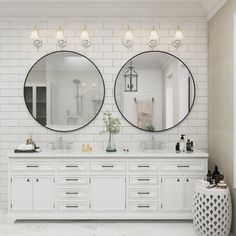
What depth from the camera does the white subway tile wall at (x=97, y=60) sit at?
5.05 m

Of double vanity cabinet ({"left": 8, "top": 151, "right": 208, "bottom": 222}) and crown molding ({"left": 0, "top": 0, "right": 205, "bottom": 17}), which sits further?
crown molding ({"left": 0, "top": 0, "right": 205, "bottom": 17})

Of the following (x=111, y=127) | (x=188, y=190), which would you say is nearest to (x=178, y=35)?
(x=111, y=127)

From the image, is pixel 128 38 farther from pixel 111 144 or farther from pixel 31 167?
pixel 31 167

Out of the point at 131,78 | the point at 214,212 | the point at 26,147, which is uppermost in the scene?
the point at 131,78

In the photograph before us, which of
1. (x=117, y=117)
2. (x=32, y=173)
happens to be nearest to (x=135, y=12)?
(x=117, y=117)

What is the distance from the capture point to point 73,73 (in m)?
5.07

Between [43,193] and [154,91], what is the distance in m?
2.17

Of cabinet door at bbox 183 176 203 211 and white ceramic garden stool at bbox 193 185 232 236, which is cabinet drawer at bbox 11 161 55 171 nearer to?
cabinet door at bbox 183 176 203 211

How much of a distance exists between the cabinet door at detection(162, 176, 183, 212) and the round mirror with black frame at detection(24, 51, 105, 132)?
1.46m

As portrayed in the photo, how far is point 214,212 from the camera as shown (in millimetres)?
3828

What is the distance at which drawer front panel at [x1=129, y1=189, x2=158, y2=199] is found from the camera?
450 cm

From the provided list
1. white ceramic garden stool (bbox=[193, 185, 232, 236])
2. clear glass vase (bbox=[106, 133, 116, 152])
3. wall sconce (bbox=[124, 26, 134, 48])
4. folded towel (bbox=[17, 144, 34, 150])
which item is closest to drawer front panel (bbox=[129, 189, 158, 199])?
clear glass vase (bbox=[106, 133, 116, 152])

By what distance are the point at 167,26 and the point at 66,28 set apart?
59.7 inches

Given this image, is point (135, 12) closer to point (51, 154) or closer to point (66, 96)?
point (66, 96)
